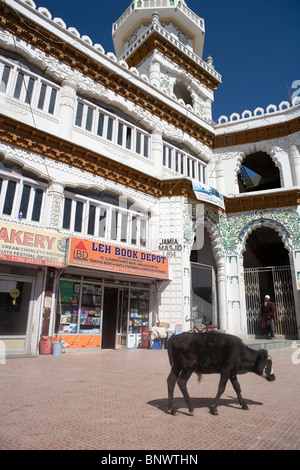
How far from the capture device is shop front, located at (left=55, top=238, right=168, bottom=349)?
11719 millimetres

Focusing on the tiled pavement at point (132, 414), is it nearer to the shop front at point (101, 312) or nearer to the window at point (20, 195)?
the shop front at point (101, 312)

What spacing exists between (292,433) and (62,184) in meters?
11.1

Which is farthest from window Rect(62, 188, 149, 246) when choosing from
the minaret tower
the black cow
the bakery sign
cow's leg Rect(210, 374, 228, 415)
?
cow's leg Rect(210, 374, 228, 415)

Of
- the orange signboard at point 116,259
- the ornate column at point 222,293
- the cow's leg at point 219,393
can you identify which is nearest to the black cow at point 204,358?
the cow's leg at point 219,393

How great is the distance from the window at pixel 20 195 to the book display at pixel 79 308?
290cm

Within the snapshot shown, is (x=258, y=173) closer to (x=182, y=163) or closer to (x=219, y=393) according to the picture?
(x=182, y=163)

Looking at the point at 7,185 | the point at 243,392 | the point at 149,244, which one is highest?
the point at 7,185

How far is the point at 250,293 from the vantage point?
56.0ft

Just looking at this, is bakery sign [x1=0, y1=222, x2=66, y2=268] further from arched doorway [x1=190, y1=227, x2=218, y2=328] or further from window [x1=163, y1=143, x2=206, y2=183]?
window [x1=163, y1=143, x2=206, y2=183]

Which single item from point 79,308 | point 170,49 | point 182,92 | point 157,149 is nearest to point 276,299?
point 157,149

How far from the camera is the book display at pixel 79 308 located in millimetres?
11766

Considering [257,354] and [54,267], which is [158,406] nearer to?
[257,354]
